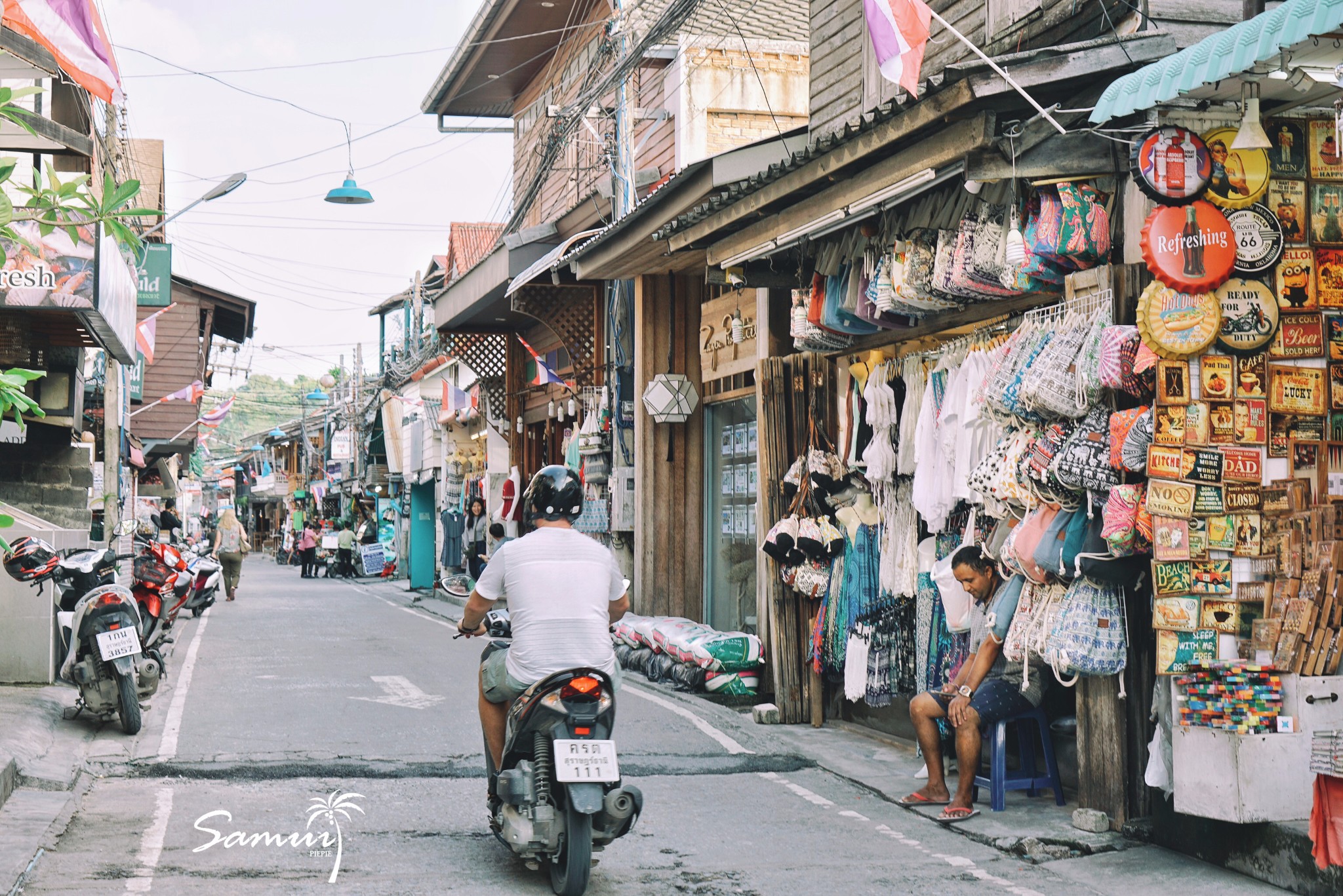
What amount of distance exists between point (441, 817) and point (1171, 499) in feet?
13.5

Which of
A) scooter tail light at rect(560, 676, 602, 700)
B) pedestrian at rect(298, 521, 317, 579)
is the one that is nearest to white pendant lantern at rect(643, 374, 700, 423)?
scooter tail light at rect(560, 676, 602, 700)

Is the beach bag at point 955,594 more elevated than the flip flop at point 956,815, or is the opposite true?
the beach bag at point 955,594

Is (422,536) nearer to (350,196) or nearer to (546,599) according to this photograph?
(350,196)

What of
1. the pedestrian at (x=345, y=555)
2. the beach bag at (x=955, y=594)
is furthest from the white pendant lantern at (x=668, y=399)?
the pedestrian at (x=345, y=555)

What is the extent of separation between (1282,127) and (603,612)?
398 cm

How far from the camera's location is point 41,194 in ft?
16.5

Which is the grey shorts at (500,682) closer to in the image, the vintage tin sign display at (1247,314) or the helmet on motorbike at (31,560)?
the vintage tin sign display at (1247,314)

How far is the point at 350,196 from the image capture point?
2483cm

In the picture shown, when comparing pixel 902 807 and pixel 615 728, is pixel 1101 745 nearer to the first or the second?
pixel 902 807

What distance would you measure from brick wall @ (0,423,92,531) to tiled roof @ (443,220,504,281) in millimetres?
19802

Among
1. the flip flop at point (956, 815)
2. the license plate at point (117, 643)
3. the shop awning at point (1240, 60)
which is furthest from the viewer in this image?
the license plate at point (117, 643)

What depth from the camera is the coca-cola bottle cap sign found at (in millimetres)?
6570

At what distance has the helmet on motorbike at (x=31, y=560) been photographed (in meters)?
10.4

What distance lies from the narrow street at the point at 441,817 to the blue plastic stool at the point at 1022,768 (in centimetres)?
46
